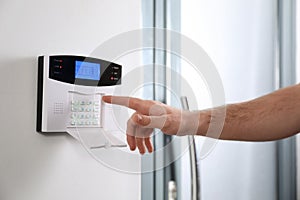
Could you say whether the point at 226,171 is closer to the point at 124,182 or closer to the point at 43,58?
the point at 124,182

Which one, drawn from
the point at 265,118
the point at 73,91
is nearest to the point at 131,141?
the point at 73,91

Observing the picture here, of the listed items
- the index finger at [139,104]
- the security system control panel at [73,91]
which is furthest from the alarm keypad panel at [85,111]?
the index finger at [139,104]

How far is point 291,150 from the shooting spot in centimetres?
177

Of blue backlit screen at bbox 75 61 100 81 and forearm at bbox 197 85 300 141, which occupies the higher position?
blue backlit screen at bbox 75 61 100 81

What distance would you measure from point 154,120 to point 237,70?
2.48 ft

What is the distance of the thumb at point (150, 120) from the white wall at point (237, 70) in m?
0.35

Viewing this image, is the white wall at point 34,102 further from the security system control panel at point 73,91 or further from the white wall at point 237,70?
the white wall at point 237,70

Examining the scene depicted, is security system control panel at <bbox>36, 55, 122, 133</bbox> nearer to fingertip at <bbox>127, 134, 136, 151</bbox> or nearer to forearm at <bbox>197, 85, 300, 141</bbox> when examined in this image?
fingertip at <bbox>127, 134, 136, 151</bbox>

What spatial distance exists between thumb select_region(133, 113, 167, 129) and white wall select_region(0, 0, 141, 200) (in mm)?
208

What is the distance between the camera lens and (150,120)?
78cm

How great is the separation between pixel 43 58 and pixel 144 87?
33 centimetres

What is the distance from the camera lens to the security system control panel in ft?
2.80

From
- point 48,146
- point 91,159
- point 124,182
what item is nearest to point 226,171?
point 124,182

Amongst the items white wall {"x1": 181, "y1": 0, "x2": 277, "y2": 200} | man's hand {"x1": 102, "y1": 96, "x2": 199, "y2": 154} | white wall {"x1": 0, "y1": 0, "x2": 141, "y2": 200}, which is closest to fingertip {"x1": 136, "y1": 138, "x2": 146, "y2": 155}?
man's hand {"x1": 102, "y1": 96, "x2": 199, "y2": 154}
